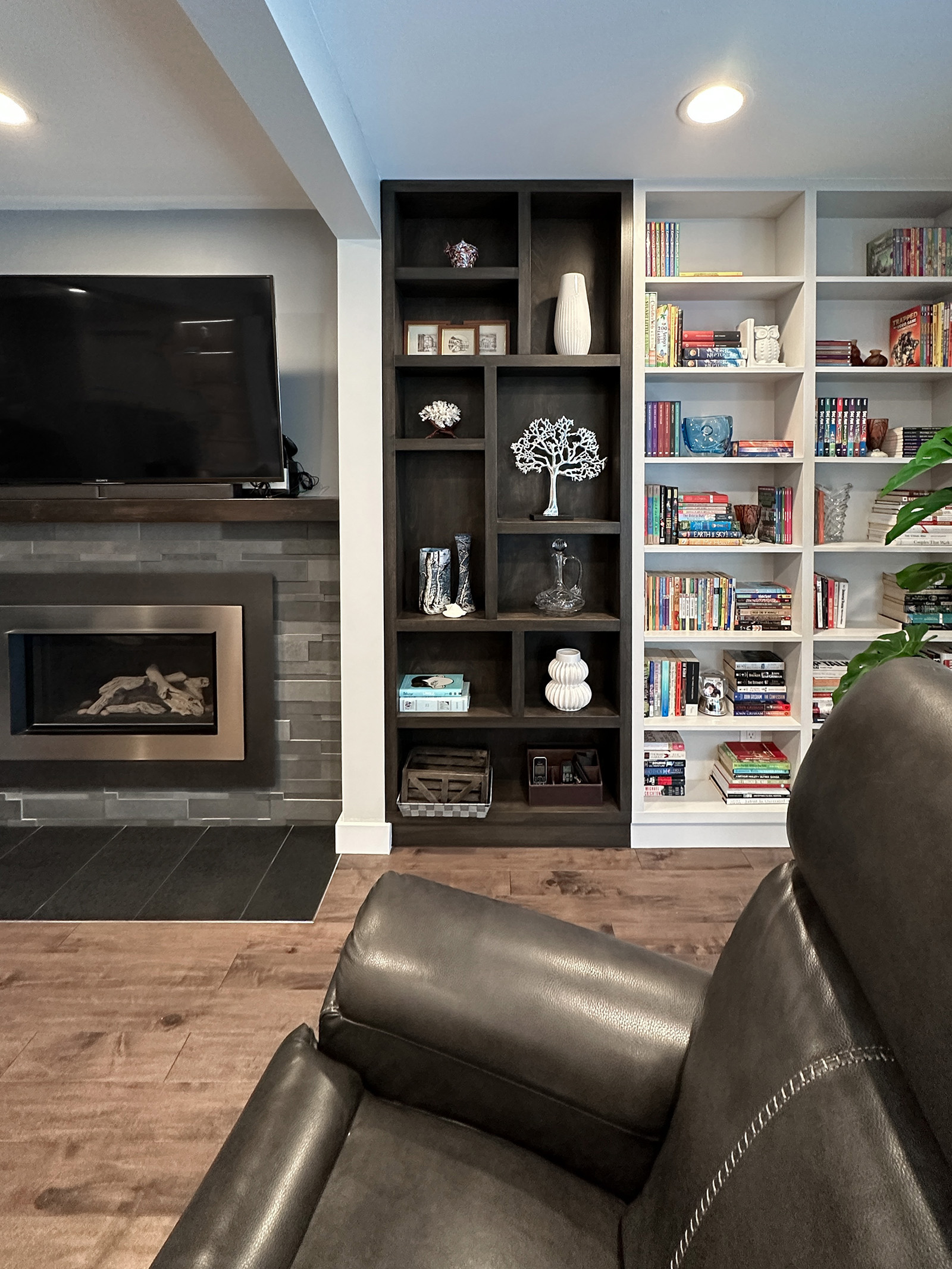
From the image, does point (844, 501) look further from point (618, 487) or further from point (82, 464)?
point (82, 464)

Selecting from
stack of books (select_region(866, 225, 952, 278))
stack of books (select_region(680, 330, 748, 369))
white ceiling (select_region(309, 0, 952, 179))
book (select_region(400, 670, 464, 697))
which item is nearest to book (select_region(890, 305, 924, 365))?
stack of books (select_region(866, 225, 952, 278))

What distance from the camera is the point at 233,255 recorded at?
301 centimetres

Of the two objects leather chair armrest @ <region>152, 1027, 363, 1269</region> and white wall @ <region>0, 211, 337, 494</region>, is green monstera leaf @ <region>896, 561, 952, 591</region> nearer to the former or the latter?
leather chair armrest @ <region>152, 1027, 363, 1269</region>

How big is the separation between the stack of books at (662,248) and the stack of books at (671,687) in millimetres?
1401

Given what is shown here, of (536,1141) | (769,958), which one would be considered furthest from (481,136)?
(536,1141)

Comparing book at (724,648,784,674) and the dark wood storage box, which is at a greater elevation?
book at (724,648,784,674)

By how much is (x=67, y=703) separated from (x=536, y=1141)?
2842 mm

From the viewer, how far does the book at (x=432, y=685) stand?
2893 mm

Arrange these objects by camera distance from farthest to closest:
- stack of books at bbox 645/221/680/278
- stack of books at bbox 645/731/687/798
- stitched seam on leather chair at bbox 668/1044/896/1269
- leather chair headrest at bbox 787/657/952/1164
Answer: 1. stack of books at bbox 645/731/687/798
2. stack of books at bbox 645/221/680/278
3. stitched seam on leather chair at bbox 668/1044/896/1269
4. leather chair headrest at bbox 787/657/952/1164

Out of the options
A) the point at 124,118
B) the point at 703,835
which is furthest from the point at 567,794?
the point at 124,118

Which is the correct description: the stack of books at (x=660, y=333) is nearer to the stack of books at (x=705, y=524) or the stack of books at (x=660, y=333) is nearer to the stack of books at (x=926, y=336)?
the stack of books at (x=705, y=524)

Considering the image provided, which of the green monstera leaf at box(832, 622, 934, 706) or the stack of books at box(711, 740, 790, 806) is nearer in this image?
the green monstera leaf at box(832, 622, 934, 706)

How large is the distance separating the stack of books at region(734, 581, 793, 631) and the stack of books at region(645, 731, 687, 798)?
0.53m

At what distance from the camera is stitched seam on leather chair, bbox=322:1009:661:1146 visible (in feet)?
3.24
